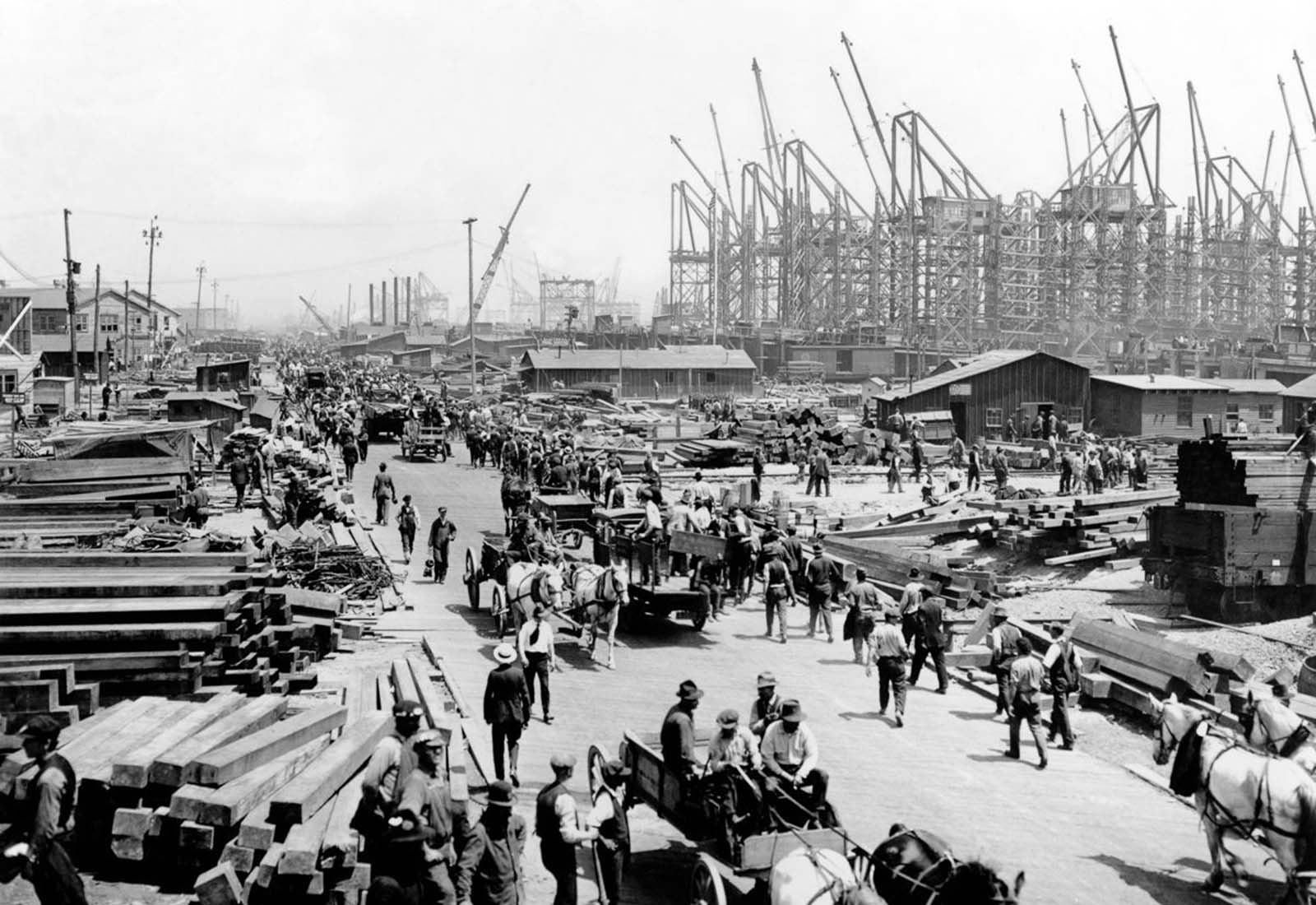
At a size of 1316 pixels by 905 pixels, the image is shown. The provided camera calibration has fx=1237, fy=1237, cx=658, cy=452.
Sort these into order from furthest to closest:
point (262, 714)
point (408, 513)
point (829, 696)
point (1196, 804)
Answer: point (408, 513) → point (829, 696) → point (262, 714) → point (1196, 804)

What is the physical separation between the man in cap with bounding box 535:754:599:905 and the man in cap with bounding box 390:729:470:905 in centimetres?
55

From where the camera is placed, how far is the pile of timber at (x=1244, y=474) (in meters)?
19.4

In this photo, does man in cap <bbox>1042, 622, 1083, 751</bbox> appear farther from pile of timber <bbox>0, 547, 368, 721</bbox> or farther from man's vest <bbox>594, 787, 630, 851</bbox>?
pile of timber <bbox>0, 547, 368, 721</bbox>

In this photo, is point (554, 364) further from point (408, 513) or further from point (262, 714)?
point (262, 714)

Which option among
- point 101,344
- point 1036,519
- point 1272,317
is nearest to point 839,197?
point 1272,317

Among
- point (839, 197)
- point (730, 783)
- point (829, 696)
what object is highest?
point (839, 197)

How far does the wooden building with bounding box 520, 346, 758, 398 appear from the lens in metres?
77.6

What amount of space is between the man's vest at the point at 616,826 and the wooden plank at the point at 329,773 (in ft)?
6.00

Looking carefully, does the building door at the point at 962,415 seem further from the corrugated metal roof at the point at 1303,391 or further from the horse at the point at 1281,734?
the horse at the point at 1281,734

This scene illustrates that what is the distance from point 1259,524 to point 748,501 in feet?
44.6

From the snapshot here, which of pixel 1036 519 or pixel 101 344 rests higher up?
pixel 101 344

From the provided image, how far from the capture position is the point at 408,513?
2289 centimetres

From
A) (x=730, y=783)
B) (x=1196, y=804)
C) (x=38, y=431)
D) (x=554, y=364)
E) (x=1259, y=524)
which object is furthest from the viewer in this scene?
(x=554, y=364)

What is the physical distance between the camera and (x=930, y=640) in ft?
47.2
